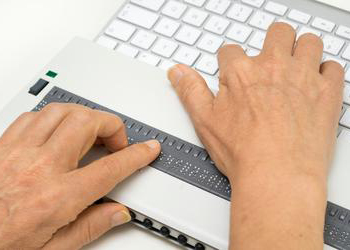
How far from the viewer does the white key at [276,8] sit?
3.14ft

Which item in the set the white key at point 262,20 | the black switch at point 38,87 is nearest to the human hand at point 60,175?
the black switch at point 38,87

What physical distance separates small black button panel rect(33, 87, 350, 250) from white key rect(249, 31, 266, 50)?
0.76 feet

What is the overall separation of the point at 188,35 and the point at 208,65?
0.25 ft

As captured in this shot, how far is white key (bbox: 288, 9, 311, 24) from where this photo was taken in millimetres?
947

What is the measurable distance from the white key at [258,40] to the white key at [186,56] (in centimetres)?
9

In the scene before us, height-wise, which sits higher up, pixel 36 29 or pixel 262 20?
pixel 262 20

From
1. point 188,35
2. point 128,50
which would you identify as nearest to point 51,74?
point 128,50

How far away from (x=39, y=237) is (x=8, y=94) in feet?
1.10

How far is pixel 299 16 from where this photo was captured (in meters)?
0.95

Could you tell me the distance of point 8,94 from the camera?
0.94 m

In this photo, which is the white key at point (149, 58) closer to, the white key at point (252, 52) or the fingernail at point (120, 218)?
the white key at point (252, 52)

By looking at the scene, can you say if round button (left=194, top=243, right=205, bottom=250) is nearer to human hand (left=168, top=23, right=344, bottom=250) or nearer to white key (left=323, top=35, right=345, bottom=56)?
human hand (left=168, top=23, right=344, bottom=250)

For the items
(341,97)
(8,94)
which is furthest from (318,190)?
(8,94)

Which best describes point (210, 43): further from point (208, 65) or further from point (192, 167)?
point (192, 167)
